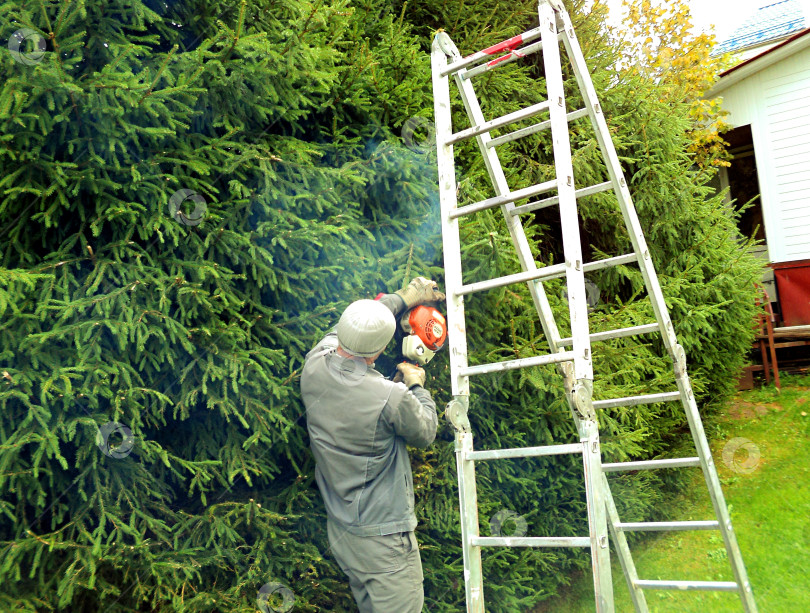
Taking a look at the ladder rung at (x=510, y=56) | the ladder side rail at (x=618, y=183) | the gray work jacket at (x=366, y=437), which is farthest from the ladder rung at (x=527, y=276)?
the ladder rung at (x=510, y=56)

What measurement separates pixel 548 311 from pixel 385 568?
167cm

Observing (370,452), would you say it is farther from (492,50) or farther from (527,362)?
(492,50)

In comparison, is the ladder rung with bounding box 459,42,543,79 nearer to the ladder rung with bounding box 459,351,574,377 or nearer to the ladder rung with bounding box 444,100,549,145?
the ladder rung with bounding box 444,100,549,145

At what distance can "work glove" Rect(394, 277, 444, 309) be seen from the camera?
3.66 m

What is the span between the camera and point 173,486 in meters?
3.48

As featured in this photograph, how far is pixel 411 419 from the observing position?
313 cm

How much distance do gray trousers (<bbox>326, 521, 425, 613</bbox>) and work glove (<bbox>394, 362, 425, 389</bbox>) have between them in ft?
2.44

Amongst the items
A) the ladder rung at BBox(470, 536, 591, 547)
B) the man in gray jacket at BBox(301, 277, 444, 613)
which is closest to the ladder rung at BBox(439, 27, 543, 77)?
the man in gray jacket at BBox(301, 277, 444, 613)

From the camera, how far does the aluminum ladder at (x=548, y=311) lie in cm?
267

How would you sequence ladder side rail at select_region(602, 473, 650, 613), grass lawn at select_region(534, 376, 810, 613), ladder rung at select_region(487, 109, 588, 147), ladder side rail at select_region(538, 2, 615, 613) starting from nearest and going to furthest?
ladder side rail at select_region(538, 2, 615, 613), ladder rung at select_region(487, 109, 588, 147), ladder side rail at select_region(602, 473, 650, 613), grass lawn at select_region(534, 376, 810, 613)

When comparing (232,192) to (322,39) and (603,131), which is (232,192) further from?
(603,131)

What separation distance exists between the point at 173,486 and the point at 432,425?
144cm

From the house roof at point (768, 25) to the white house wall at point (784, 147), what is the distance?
7.87 metres

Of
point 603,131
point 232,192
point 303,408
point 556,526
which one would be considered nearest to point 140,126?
point 232,192
